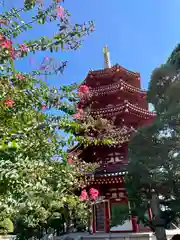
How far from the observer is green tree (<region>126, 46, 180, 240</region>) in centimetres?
757

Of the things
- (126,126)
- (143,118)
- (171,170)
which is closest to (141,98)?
(143,118)

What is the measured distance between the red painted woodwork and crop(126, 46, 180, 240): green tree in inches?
49.2

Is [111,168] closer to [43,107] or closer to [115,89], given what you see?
[115,89]

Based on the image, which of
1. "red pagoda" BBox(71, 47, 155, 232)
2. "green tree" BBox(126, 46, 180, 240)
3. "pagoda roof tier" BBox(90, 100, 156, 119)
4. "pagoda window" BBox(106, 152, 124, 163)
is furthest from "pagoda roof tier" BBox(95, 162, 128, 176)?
"pagoda roof tier" BBox(90, 100, 156, 119)

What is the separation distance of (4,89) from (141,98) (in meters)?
12.7

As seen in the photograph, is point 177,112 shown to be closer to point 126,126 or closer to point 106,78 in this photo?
point 126,126

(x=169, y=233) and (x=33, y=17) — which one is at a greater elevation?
(x=33, y=17)

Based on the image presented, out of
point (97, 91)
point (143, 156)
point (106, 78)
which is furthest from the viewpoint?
point (106, 78)

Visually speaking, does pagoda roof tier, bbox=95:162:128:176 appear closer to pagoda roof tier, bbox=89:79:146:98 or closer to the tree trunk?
→ the tree trunk

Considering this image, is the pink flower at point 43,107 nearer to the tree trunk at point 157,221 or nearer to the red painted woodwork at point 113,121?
the red painted woodwork at point 113,121

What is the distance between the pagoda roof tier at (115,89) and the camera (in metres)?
13.4

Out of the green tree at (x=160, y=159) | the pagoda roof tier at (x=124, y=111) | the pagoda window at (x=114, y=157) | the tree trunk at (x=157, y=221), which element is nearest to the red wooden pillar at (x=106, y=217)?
the pagoda window at (x=114, y=157)

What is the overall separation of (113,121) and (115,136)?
269cm

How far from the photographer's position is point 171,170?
24.6 feet
